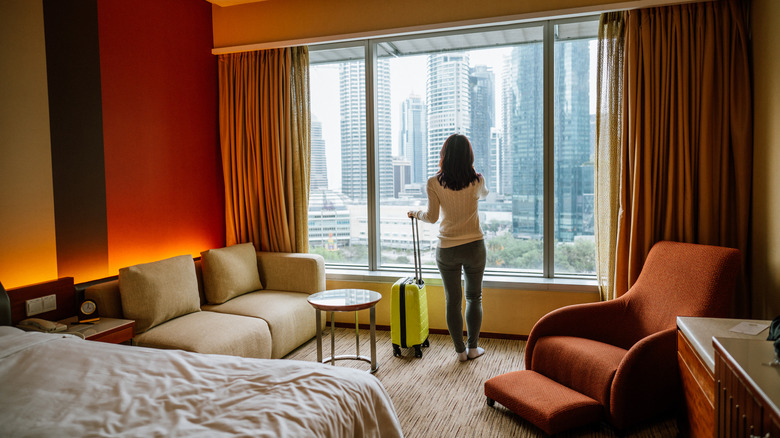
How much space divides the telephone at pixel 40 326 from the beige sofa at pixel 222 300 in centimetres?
37

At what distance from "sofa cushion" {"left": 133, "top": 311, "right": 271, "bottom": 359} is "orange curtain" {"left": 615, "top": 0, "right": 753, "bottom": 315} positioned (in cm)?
259

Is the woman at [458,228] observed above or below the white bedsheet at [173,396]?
above

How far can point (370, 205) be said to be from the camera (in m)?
4.16

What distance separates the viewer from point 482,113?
390 cm

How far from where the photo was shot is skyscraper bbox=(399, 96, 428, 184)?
408 cm

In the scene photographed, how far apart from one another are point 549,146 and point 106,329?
11.1 ft

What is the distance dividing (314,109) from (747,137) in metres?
3.48

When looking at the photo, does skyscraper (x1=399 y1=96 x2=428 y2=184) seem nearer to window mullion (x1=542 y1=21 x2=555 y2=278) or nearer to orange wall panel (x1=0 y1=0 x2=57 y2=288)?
window mullion (x1=542 y1=21 x2=555 y2=278)

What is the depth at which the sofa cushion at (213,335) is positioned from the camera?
2641 mm

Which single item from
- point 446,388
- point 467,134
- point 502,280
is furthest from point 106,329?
point 467,134

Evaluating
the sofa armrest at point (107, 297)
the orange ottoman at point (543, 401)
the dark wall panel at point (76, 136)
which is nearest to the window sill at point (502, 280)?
the orange ottoman at point (543, 401)

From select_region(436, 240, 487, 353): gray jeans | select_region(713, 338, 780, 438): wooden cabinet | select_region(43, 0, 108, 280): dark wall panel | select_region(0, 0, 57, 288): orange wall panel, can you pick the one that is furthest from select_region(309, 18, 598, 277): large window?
select_region(713, 338, 780, 438): wooden cabinet

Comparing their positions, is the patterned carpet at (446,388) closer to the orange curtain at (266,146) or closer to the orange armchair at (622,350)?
the orange armchair at (622,350)

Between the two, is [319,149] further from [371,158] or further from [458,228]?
[458,228]
